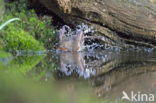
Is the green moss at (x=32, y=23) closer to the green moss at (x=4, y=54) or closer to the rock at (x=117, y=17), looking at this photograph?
the rock at (x=117, y=17)

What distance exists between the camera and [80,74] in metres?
5.80

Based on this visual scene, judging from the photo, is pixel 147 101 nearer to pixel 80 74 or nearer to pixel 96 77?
pixel 96 77

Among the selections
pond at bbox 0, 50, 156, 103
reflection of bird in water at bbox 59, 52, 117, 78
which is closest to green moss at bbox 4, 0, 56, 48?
reflection of bird in water at bbox 59, 52, 117, 78

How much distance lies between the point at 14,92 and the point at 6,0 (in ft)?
25.5

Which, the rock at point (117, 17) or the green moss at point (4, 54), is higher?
the rock at point (117, 17)

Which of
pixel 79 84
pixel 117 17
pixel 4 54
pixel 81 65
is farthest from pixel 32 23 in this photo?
pixel 79 84

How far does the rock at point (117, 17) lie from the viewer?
1061cm

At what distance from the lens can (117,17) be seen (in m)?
11.1

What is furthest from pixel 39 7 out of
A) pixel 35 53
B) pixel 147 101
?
pixel 147 101

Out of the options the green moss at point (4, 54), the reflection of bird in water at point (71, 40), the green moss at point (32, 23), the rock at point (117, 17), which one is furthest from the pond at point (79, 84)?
the rock at point (117, 17)

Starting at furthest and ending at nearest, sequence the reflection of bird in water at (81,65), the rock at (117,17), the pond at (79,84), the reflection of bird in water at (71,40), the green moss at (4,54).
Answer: the rock at (117,17), the reflection of bird in water at (71,40), the green moss at (4,54), the reflection of bird in water at (81,65), the pond at (79,84)

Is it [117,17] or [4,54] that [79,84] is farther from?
[117,17]

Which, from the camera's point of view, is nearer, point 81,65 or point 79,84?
point 79,84

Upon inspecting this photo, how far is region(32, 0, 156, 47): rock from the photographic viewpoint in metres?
10.6
